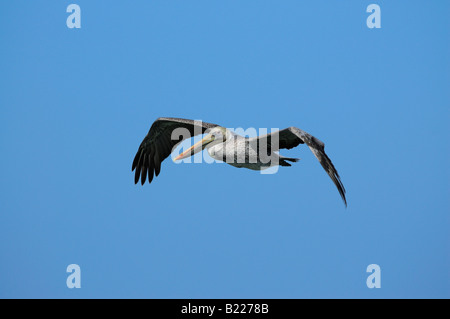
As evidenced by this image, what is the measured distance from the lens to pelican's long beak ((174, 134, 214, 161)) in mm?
12664

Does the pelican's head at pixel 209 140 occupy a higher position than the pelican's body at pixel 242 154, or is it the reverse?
the pelican's head at pixel 209 140

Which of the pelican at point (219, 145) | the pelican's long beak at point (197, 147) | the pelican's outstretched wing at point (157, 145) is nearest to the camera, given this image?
the pelican at point (219, 145)

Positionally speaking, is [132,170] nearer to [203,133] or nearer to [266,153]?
[203,133]

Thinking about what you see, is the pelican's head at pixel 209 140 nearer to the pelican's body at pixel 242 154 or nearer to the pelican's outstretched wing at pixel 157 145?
the pelican's body at pixel 242 154

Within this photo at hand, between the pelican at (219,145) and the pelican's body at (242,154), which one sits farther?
the pelican's body at (242,154)

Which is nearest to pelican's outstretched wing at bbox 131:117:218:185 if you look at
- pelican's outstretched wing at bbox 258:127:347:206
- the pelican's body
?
the pelican's body

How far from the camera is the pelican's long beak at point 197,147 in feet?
41.5

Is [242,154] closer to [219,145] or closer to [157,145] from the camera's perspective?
[219,145]

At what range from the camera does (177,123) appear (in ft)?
44.2

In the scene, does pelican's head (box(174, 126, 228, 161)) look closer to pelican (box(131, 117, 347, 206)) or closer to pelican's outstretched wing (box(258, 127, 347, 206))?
pelican (box(131, 117, 347, 206))

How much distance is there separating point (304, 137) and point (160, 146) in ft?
16.2

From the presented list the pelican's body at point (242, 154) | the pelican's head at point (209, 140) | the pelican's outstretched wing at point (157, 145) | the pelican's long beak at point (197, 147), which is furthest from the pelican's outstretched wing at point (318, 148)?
the pelican's outstretched wing at point (157, 145)

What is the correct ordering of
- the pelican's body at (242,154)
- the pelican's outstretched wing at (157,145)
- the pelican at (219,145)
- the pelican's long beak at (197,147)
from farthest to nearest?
the pelican's outstretched wing at (157,145) < the pelican's long beak at (197,147) < the pelican's body at (242,154) < the pelican at (219,145)
